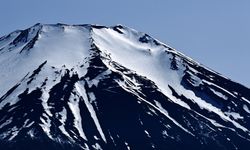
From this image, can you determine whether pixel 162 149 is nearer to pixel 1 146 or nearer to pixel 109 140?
pixel 109 140

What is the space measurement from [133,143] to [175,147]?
29.4ft

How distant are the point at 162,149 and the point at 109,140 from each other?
1133cm

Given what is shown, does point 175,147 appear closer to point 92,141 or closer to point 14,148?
point 92,141

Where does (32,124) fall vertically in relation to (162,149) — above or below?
above

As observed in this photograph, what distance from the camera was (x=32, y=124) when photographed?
199875 millimetres

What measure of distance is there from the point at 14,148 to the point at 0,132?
336 inches

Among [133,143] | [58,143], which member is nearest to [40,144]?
[58,143]

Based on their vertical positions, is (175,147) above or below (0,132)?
below

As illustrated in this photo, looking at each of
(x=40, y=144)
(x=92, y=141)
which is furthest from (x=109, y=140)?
(x=40, y=144)

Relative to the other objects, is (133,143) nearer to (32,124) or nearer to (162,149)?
(162,149)

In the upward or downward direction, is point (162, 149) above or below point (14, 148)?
below

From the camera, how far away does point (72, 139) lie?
641 ft

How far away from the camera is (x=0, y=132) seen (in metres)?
197

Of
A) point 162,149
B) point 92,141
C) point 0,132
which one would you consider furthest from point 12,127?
point 162,149
